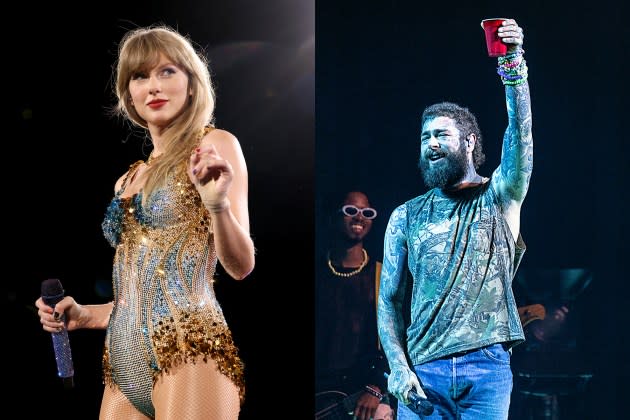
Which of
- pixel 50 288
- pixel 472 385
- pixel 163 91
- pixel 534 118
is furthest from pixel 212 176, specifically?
pixel 534 118

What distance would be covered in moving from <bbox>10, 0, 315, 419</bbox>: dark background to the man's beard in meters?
0.46

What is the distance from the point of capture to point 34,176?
3.28 metres

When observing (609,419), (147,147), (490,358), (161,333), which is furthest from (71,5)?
(609,419)

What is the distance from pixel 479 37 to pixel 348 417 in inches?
57.8

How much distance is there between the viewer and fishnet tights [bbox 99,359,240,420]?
2273 mm

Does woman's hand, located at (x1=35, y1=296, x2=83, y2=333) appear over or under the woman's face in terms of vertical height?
under

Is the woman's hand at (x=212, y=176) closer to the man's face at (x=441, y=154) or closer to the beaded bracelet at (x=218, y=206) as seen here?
the beaded bracelet at (x=218, y=206)

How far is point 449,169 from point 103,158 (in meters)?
1.23

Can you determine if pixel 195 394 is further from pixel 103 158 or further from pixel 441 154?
pixel 441 154

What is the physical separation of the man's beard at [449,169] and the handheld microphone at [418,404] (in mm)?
744

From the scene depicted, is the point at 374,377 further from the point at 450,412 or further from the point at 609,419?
the point at 609,419

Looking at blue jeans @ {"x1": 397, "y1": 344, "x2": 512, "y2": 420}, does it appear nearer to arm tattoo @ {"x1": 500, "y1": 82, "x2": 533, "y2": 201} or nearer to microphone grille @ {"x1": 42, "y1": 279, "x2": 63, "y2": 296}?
arm tattoo @ {"x1": 500, "y1": 82, "x2": 533, "y2": 201}

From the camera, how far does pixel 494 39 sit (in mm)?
3133

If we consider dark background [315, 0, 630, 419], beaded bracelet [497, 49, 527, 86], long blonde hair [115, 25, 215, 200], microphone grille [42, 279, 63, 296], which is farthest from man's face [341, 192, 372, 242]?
microphone grille [42, 279, 63, 296]
